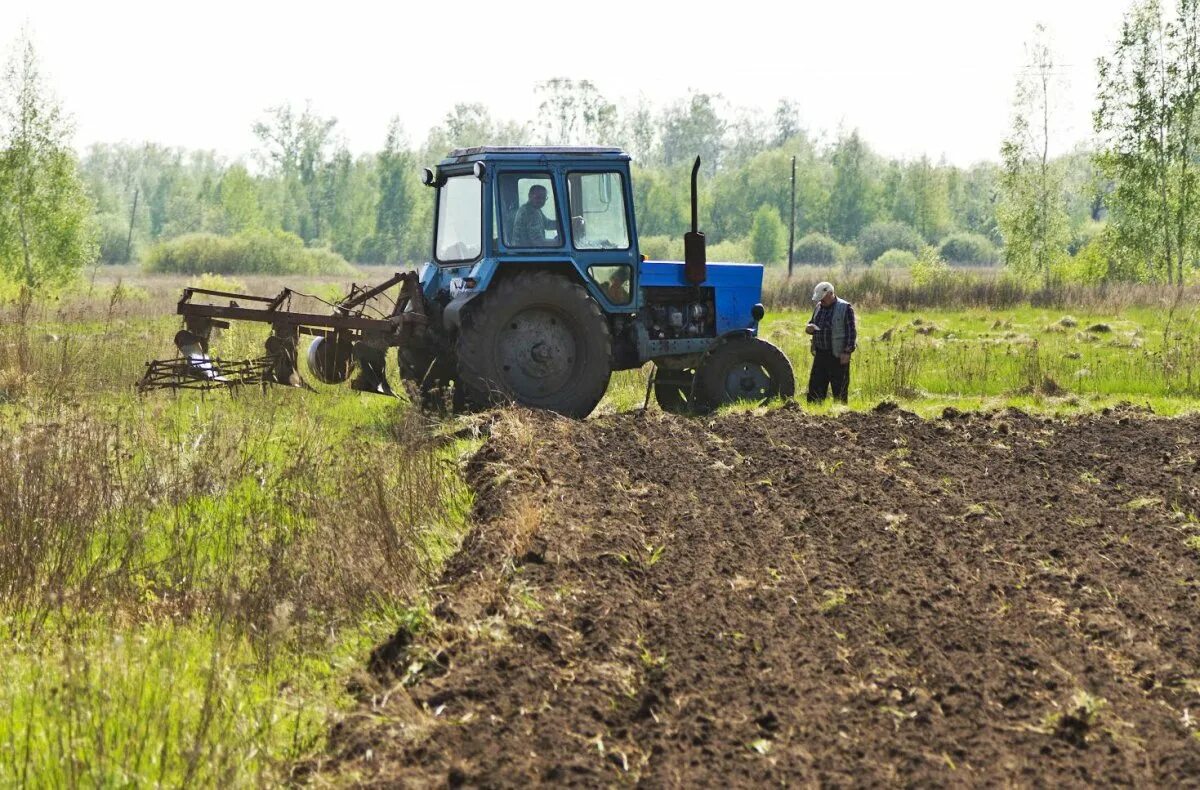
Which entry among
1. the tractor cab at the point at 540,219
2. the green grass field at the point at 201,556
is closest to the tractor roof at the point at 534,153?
the tractor cab at the point at 540,219

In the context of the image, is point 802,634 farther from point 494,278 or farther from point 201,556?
point 494,278

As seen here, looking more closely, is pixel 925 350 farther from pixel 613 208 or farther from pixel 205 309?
pixel 205 309

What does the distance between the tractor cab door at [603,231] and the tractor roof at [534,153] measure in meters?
0.14

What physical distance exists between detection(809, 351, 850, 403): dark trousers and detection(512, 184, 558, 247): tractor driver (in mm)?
3385

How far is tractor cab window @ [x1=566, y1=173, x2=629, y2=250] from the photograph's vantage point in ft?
40.0

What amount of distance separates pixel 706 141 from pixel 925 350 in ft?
300

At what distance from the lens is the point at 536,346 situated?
12.2 meters

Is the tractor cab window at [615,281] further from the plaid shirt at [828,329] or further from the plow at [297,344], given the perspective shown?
the plaid shirt at [828,329]

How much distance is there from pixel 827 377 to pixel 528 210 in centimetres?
383

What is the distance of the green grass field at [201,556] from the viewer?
4.73 meters

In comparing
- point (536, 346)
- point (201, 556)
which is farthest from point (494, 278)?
point (201, 556)

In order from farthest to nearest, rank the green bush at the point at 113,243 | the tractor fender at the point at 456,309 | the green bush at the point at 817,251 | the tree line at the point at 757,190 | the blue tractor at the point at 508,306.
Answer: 1. the green bush at the point at 113,243
2. the green bush at the point at 817,251
3. the tree line at the point at 757,190
4. the blue tractor at the point at 508,306
5. the tractor fender at the point at 456,309

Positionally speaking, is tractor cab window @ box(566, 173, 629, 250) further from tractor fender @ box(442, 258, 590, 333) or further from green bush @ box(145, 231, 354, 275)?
green bush @ box(145, 231, 354, 275)

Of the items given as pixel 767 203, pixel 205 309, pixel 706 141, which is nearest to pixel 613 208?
pixel 205 309
